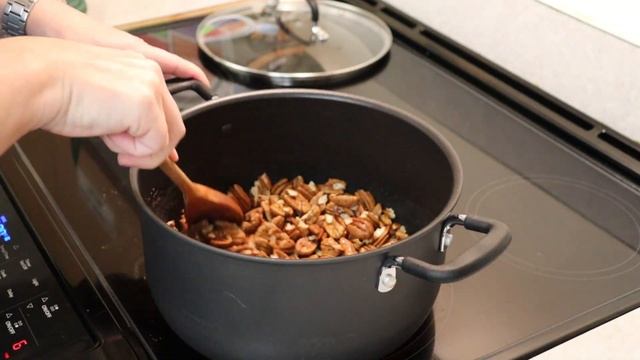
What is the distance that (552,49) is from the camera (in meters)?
0.94

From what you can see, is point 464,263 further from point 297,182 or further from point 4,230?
point 4,230

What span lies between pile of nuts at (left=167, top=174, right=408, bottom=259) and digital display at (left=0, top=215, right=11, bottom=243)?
154 millimetres

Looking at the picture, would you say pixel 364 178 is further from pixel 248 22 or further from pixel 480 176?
pixel 248 22

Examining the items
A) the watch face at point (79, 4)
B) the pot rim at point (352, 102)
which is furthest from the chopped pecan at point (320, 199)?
the watch face at point (79, 4)

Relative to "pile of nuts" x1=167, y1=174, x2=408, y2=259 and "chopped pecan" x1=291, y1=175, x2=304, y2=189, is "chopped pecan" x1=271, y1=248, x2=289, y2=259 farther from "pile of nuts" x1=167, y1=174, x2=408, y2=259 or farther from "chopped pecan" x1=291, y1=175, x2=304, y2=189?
"chopped pecan" x1=291, y1=175, x2=304, y2=189

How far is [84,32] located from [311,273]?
15.4 inches

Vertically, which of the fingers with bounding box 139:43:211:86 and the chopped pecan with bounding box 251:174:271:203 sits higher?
the fingers with bounding box 139:43:211:86

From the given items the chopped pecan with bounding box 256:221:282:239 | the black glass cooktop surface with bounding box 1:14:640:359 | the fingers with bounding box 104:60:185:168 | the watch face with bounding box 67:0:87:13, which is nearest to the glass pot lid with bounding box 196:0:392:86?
the black glass cooktop surface with bounding box 1:14:640:359

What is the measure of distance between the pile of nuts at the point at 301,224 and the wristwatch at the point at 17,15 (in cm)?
26

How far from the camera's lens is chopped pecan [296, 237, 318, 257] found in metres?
0.72

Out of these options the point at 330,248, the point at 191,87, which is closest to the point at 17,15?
the point at 191,87

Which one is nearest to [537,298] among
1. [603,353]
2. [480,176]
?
[603,353]

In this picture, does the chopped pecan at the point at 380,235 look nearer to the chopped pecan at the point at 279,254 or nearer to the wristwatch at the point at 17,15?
the chopped pecan at the point at 279,254

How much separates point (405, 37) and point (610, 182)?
1.30ft
